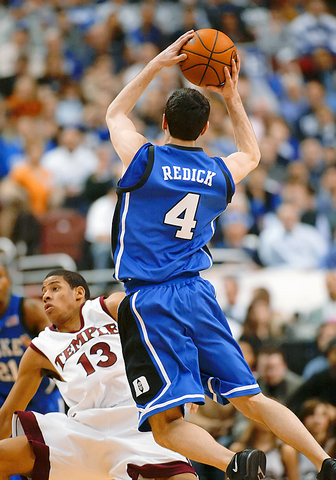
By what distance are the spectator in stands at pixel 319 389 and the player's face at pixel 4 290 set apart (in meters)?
2.86

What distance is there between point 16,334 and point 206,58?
2521 mm

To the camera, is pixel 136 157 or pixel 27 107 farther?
pixel 27 107

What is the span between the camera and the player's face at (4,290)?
525 centimetres

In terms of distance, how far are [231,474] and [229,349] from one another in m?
0.63

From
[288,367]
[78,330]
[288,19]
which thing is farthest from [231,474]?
[288,19]

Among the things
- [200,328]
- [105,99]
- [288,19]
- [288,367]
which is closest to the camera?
[200,328]

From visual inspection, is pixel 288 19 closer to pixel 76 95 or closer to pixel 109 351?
pixel 76 95

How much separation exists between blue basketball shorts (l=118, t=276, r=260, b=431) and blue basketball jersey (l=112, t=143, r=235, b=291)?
10 cm

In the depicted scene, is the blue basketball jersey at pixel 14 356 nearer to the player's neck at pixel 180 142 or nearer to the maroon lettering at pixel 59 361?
the maroon lettering at pixel 59 361

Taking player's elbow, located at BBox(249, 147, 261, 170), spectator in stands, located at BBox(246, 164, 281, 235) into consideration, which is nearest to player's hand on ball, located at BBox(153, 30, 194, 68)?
player's elbow, located at BBox(249, 147, 261, 170)

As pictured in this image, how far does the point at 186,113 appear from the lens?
362cm

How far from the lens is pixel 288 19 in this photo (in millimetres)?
13344

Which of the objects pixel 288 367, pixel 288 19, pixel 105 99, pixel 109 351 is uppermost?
pixel 288 19

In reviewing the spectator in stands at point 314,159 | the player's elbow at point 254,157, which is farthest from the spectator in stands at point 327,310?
the player's elbow at point 254,157
